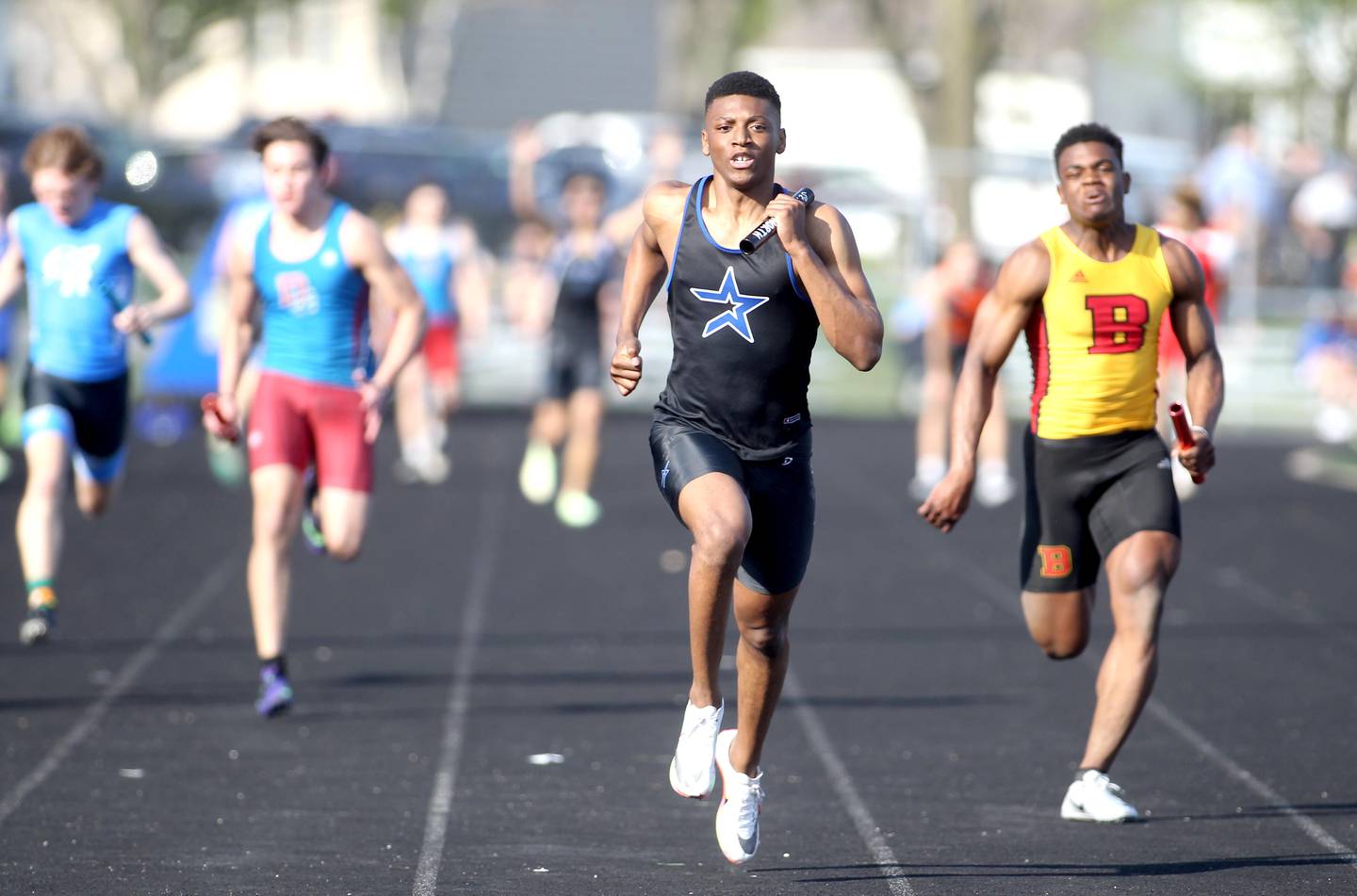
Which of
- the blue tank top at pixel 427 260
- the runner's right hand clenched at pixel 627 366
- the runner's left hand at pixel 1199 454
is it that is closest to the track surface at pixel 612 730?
the runner's left hand at pixel 1199 454

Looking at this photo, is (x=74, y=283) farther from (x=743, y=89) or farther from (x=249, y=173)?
(x=249, y=173)

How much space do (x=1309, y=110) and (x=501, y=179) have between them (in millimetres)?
23054

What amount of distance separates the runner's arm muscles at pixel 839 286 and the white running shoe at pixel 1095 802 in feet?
5.51

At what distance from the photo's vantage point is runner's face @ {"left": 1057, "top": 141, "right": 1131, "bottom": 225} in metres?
6.78

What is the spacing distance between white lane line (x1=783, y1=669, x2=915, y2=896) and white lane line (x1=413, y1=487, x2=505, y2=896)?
1279 mm

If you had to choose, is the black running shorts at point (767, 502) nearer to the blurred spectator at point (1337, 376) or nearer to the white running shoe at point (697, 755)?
the white running shoe at point (697, 755)

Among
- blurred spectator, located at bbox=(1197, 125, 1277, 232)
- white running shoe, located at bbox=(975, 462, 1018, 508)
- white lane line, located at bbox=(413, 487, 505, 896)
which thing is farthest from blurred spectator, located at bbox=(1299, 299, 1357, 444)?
white lane line, located at bbox=(413, 487, 505, 896)

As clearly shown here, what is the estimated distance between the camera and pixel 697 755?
586 cm

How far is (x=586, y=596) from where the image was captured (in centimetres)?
1197

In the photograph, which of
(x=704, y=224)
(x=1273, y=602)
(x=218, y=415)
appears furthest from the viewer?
(x=1273, y=602)

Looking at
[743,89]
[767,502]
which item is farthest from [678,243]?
[767,502]

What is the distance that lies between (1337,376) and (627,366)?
17097mm

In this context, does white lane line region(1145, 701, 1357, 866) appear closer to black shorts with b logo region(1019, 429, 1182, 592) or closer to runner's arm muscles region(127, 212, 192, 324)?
black shorts with b logo region(1019, 429, 1182, 592)

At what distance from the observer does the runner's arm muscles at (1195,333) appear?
6.85m
